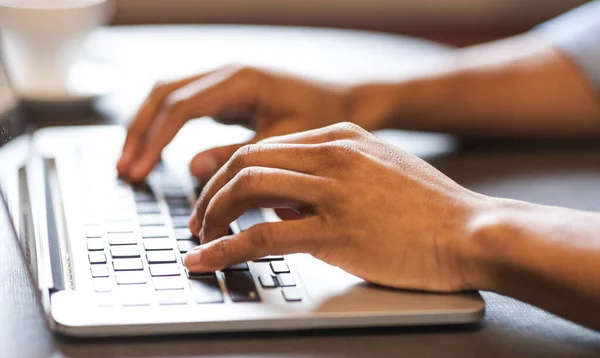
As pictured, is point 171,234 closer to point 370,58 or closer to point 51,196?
point 51,196

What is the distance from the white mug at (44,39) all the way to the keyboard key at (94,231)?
0.31 metres

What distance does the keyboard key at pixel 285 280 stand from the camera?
19.6 inches

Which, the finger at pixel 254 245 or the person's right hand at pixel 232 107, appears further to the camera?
the person's right hand at pixel 232 107

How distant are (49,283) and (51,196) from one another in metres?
0.17

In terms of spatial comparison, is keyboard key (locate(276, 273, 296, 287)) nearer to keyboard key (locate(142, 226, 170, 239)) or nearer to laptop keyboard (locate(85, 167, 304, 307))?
laptop keyboard (locate(85, 167, 304, 307))

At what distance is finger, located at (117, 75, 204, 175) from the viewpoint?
2.31 feet

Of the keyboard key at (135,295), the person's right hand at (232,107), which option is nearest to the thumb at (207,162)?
the person's right hand at (232,107)

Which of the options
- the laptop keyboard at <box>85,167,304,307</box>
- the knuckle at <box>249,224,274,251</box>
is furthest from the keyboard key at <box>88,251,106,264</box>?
the knuckle at <box>249,224,274,251</box>

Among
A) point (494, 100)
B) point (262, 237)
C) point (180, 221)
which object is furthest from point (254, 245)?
point (494, 100)

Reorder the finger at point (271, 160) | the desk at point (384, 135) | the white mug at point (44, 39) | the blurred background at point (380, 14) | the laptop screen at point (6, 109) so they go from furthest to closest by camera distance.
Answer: the blurred background at point (380, 14), the white mug at point (44, 39), the laptop screen at point (6, 109), the finger at point (271, 160), the desk at point (384, 135)

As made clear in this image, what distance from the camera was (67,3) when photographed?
0.84 m

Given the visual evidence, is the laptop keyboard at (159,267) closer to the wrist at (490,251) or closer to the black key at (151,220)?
the black key at (151,220)

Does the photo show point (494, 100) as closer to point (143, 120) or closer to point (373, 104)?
point (373, 104)

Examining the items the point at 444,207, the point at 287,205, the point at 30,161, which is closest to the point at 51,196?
the point at 30,161
